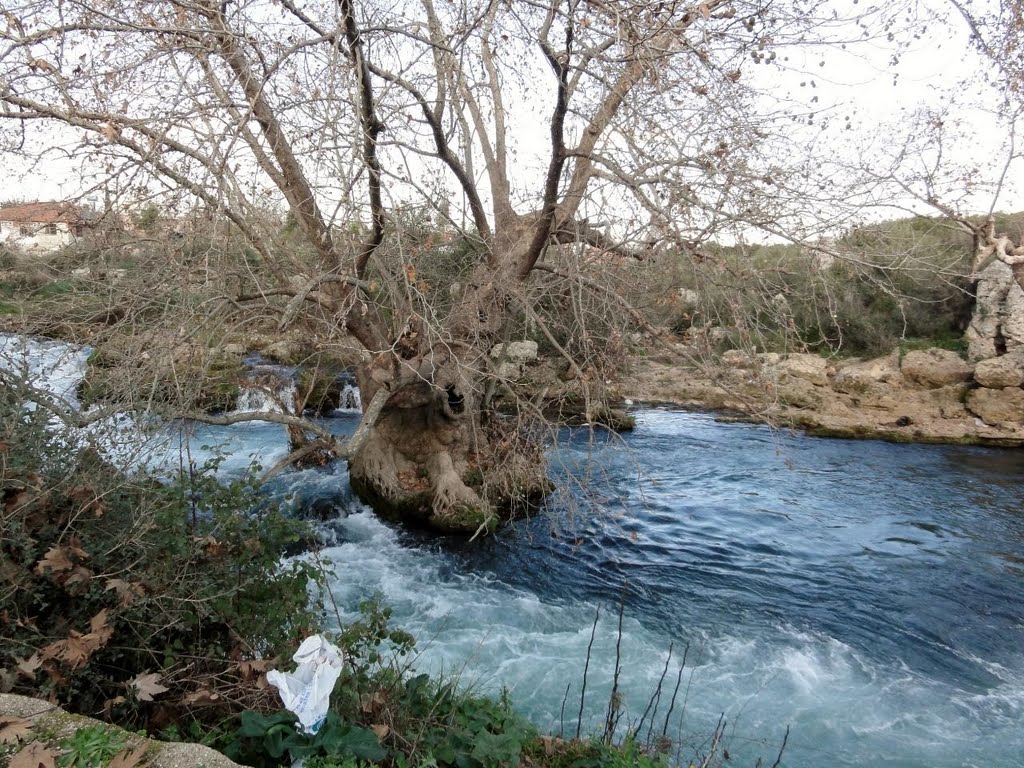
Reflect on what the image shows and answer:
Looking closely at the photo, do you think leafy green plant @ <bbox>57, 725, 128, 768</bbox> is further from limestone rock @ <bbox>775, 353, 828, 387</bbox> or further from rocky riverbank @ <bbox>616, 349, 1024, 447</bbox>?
limestone rock @ <bbox>775, 353, 828, 387</bbox>

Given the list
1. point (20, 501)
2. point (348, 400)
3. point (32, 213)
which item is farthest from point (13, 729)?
point (348, 400)

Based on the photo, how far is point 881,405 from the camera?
1397cm

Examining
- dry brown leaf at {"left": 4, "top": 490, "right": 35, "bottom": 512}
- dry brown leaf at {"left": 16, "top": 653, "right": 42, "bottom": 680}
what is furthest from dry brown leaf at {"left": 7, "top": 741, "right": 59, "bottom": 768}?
dry brown leaf at {"left": 4, "top": 490, "right": 35, "bottom": 512}

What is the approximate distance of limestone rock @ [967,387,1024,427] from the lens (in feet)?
41.7

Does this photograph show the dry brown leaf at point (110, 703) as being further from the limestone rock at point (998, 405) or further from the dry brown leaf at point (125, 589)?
the limestone rock at point (998, 405)

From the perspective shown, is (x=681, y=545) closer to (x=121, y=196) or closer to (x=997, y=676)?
(x=997, y=676)

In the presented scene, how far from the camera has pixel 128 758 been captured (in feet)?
7.47

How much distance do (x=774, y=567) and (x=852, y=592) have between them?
82 cm

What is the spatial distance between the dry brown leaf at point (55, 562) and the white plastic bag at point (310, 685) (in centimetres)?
108

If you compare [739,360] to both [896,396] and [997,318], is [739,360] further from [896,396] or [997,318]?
[997,318]

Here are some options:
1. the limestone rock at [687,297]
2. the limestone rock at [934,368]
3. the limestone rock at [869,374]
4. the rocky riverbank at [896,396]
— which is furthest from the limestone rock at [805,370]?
the limestone rock at [687,297]

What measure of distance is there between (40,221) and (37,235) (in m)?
0.46

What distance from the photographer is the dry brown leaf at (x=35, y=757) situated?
2.15 metres

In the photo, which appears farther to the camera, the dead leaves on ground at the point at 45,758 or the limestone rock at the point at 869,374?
the limestone rock at the point at 869,374
